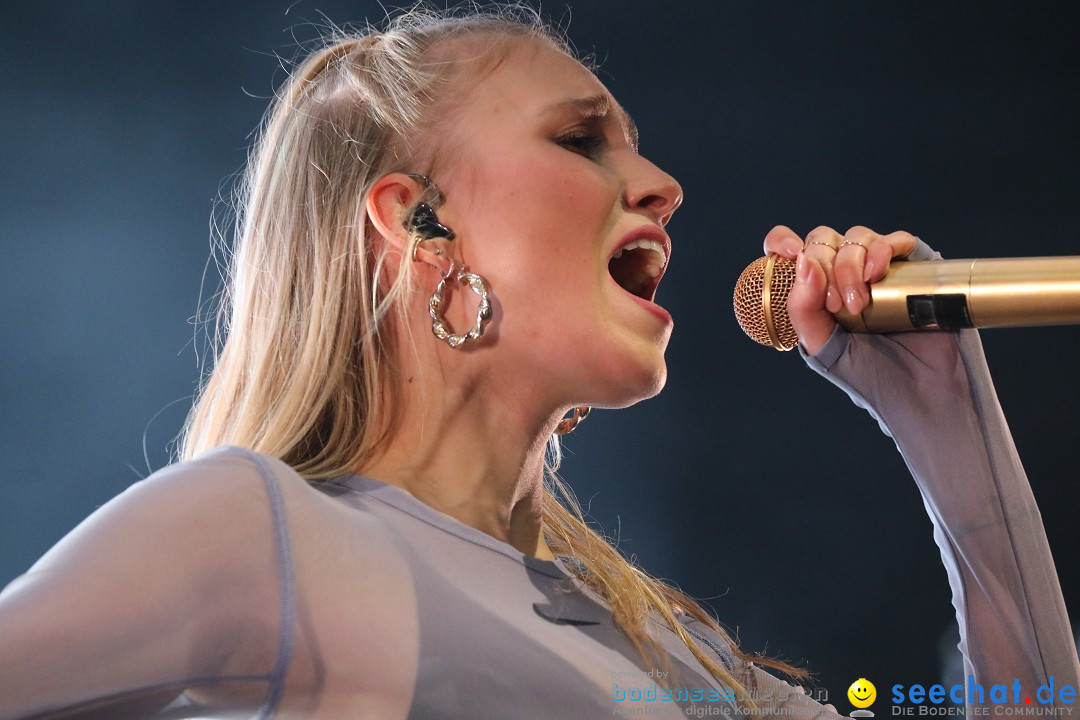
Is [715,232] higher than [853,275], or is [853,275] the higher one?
[715,232]

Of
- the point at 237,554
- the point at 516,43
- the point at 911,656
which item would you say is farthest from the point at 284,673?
the point at 911,656

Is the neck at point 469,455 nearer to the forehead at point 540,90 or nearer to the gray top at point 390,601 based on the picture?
the gray top at point 390,601

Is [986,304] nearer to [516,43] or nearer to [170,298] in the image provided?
[516,43]

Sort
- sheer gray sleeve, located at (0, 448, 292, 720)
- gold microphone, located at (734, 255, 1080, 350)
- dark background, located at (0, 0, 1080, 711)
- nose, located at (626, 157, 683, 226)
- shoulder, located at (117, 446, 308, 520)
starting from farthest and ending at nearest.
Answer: dark background, located at (0, 0, 1080, 711)
nose, located at (626, 157, 683, 226)
gold microphone, located at (734, 255, 1080, 350)
shoulder, located at (117, 446, 308, 520)
sheer gray sleeve, located at (0, 448, 292, 720)

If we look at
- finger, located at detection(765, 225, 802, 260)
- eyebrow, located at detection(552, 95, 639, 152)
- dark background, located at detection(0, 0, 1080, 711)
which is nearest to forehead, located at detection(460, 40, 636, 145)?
eyebrow, located at detection(552, 95, 639, 152)

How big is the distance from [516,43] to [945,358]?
25.7 inches

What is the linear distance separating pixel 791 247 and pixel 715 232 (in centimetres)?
188

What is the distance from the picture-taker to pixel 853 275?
3.68 ft

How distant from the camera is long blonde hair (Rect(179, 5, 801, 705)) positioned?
115cm

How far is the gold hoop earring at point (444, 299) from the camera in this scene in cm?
115

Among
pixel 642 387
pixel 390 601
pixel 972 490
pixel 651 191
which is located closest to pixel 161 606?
pixel 390 601

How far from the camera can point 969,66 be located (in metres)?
2.99

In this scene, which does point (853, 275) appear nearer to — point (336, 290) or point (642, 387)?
point (642, 387)

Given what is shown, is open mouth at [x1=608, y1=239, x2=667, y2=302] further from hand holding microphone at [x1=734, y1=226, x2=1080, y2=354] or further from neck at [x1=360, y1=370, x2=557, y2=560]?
neck at [x1=360, y1=370, x2=557, y2=560]
